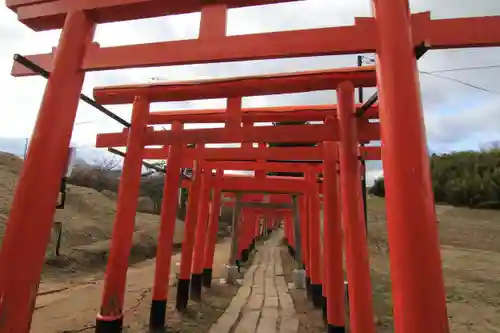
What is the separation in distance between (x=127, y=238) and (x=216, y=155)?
6.72 feet

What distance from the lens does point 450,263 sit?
41.3 ft

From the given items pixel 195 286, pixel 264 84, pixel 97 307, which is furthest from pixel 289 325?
pixel 264 84

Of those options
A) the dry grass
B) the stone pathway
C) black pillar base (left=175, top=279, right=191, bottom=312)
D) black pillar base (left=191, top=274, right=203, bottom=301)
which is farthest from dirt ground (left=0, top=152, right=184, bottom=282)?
the dry grass

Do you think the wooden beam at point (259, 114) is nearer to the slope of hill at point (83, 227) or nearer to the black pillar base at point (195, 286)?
the black pillar base at point (195, 286)

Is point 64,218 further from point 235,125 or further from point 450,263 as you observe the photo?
point 450,263

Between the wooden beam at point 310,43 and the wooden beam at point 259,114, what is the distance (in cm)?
262

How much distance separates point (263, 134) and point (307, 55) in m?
1.88

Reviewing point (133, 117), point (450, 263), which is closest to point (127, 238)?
point (133, 117)

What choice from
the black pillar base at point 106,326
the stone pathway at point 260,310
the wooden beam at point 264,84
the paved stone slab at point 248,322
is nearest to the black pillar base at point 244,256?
the stone pathway at point 260,310

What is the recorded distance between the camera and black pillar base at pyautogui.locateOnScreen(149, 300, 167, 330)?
539 centimetres

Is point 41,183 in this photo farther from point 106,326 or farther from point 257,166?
point 257,166

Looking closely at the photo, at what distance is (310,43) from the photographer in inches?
84.8

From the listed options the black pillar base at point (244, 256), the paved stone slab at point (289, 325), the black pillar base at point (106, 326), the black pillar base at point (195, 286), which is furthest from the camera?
the black pillar base at point (244, 256)

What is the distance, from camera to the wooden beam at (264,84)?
12.1 ft
